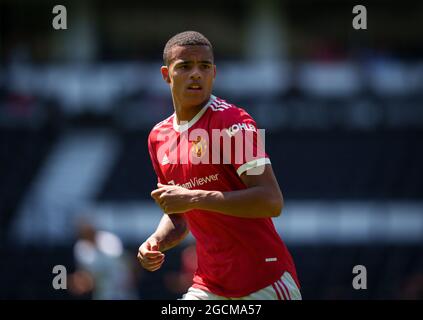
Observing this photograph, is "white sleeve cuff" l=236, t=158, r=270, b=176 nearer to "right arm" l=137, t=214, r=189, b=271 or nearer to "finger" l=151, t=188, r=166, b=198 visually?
"finger" l=151, t=188, r=166, b=198

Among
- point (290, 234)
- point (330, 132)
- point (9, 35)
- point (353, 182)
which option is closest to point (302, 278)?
point (290, 234)

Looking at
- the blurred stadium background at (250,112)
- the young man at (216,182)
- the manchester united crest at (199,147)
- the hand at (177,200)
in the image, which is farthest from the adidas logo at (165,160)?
the blurred stadium background at (250,112)

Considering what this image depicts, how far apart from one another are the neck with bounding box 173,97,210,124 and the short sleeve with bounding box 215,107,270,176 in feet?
1.05

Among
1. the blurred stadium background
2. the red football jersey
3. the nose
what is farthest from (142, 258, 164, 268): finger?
the blurred stadium background

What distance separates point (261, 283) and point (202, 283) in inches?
15.4

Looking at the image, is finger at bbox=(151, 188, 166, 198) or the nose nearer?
finger at bbox=(151, 188, 166, 198)

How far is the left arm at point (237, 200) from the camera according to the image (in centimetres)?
538

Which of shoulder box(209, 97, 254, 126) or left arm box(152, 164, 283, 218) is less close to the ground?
shoulder box(209, 97, 254, 126)

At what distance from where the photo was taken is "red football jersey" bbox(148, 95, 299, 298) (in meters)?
5.61

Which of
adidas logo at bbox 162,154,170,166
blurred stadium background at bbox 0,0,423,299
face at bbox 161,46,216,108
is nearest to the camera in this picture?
face at bbox 161,46,216,108

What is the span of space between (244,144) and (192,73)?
0.57m

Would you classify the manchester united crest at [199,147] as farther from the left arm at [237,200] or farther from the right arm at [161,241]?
the right arm at [161,241]

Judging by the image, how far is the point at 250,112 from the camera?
1877cm
